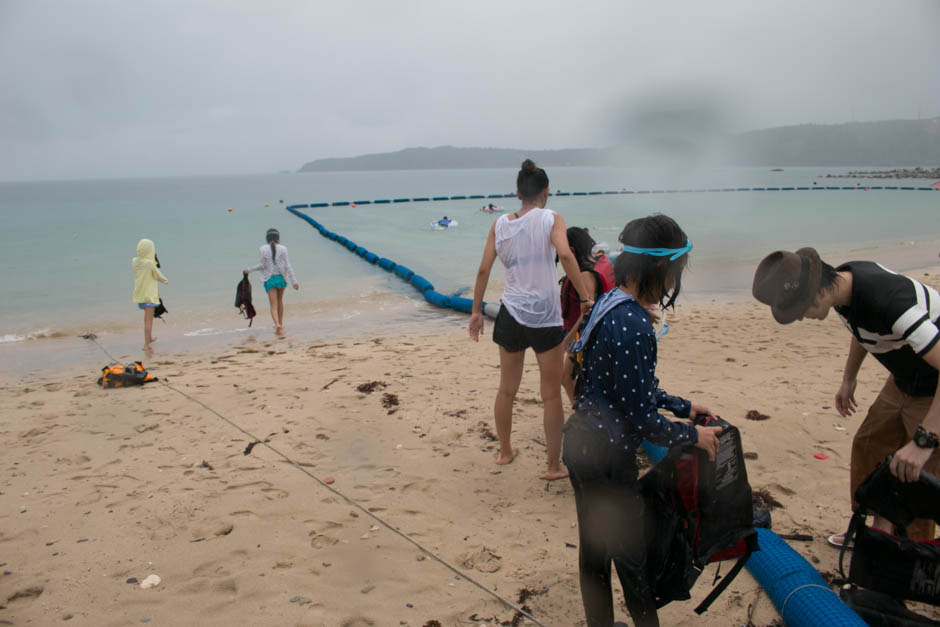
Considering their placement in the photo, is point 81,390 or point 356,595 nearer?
point 356,595

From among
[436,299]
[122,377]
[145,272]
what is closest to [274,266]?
[145,272]

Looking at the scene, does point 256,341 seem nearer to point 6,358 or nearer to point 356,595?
point 6,358

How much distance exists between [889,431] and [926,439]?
0.65 meters

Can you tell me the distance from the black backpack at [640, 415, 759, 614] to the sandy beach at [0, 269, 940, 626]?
28.6 inches

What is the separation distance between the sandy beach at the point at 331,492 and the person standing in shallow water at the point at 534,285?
2.39 ft

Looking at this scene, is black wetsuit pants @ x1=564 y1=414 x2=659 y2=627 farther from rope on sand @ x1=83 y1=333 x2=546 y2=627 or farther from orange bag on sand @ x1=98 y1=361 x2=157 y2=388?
orange bag on sand @ x1=98 y1=361 x2=157 y2=388

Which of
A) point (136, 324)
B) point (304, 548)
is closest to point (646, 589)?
point (304, 548)

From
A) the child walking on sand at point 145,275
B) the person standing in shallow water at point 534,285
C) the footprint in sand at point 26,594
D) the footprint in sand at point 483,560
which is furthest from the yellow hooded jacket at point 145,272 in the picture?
the footprint in sand at point 483,560

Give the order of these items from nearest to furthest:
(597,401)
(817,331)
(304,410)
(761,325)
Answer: (597,401) < (304,410) < (817,331) < (761,325)

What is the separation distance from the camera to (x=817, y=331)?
7250 millimetres

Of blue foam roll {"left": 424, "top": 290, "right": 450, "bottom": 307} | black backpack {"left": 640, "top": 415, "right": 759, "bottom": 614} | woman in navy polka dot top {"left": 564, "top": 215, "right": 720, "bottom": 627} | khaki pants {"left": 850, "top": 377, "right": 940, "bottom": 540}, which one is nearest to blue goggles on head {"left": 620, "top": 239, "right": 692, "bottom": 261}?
woman in navy polka dot top {"left": 564, "top": 215, "right": 720, "bottom": 627}

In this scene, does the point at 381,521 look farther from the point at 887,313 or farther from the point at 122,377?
the point at 122,377

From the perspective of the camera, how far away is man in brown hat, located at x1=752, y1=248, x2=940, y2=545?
2.13 metres

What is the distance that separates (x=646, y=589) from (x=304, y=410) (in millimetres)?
3548
